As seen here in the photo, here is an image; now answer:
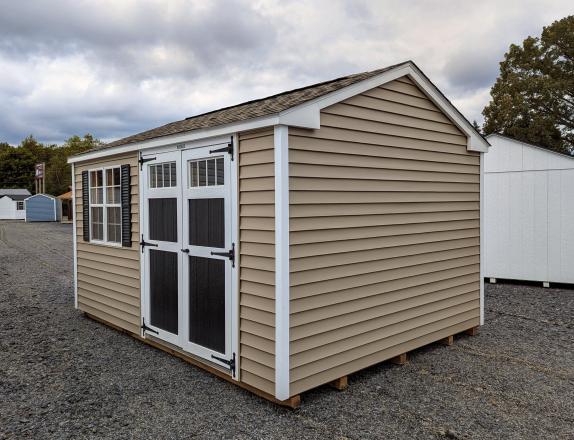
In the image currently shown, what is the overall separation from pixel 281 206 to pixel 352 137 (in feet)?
3.53

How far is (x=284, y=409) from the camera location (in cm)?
324

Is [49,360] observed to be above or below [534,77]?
below

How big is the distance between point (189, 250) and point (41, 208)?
3852 centimetres

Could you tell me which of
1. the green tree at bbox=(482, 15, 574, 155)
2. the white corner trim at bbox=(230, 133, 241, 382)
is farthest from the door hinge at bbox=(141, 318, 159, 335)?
the green tree at bbox=(482, 15, 574, 155)

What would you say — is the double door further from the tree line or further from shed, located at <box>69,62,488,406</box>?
the tree line

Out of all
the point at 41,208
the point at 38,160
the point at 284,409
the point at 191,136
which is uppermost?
the point at 38,160

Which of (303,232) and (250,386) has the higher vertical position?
(303,232)

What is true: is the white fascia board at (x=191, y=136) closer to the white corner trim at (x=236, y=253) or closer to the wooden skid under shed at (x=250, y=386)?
the white corner trim at (x=236, y=253)

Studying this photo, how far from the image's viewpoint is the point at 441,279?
4.74 meters

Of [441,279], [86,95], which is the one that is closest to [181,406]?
[441,279]

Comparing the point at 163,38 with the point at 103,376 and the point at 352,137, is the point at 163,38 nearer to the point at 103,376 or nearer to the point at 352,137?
the point at 352,137

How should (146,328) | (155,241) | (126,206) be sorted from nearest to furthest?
(155,241), (146,328), (126,206)

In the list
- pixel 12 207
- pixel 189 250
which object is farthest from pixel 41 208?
pixel 189 250

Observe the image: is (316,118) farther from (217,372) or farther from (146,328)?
(146,328)
